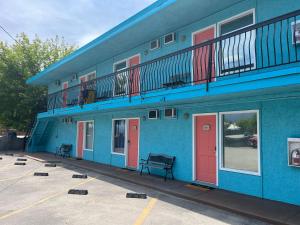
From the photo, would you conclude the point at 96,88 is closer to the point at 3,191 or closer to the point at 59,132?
the point at 59,132

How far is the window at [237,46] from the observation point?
7.87 meters

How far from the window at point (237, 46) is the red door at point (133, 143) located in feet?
17.0

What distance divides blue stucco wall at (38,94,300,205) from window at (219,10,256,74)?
1051 millimetres

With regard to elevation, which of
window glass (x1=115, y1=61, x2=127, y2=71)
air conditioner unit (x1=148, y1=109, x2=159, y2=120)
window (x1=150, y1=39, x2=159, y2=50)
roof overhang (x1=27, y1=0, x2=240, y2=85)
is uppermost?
roof overhang (x1=27, y1=0, x2=240, y2=85)

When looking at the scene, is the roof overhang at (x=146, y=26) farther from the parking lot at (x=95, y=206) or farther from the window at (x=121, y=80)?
the parking lot at (x=95, y=206)

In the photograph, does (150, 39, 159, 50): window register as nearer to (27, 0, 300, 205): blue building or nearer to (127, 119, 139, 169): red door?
(27, 0, 300, 205): blue building

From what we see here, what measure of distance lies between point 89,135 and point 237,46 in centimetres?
1047

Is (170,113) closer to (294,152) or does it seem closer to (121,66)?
(294,152)

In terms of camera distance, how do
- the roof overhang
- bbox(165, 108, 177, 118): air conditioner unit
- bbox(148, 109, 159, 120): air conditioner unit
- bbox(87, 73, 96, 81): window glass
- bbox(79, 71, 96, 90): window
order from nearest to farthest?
the roof overhang → bbox(165, 108, 177, 118): air conditioner unit → bbox(148, 109, 159, 120): air conditioner unit → bbox(79, 71, 96, 90): window → bbox(87, 73, 96, 81): window glass

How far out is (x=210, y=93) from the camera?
23.7 feet

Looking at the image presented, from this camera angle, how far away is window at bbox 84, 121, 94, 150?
15.7 metres

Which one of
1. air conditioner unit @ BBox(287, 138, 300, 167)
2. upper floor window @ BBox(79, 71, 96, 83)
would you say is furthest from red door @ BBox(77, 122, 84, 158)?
air conditioner unit @ BBox(287, 138, 300, 167)

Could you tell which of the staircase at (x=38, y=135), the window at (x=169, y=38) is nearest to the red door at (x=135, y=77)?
the window at (x=169, y=38)

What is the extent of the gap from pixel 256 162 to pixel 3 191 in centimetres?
746
